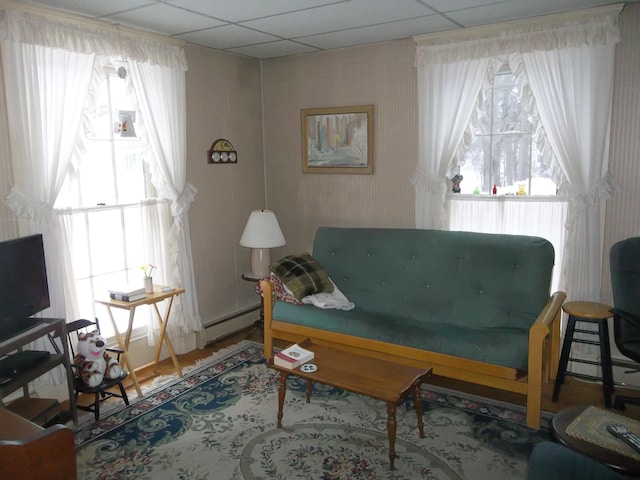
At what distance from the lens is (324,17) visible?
3412mm

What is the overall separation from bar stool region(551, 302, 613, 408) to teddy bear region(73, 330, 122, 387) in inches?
111

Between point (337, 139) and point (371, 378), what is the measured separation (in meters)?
2.40

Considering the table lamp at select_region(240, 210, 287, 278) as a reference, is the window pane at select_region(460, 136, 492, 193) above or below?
above

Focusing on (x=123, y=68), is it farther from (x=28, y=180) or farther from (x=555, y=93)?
(x=555, y=93)

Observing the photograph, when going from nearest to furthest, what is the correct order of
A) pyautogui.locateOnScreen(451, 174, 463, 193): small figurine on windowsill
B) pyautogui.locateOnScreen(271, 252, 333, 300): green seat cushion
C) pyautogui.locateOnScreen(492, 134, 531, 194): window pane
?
pyautogui.locateOnScreen(492, 134, 531, 194): window pane → pyautogui.locateOnScreen(271, 252, 333, 300): green seat cushion → pyautogui.locateOnScreen(451, 174, 463, 193): small figurine on windowsill

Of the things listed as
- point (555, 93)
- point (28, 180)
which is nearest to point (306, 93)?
point (555, 93)

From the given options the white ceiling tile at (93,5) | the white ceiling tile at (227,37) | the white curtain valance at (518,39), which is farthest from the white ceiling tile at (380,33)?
the white ceiling tile at (93,5)

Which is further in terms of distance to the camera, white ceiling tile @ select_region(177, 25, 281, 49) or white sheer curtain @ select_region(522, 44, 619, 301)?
white ceiling tile @ select_region(177, 25, 281, 49)

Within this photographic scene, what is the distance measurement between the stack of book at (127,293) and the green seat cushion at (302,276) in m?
1.00

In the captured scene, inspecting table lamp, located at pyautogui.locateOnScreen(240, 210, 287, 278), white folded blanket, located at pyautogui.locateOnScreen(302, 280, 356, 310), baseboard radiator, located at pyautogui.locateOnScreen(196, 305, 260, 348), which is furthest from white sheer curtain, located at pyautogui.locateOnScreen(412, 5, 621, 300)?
baseboard radiator, located at pyautogui.locateOnScreen(196, 305, 260, 348)

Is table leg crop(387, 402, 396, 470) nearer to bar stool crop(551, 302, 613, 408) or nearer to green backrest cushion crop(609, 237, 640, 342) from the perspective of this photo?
bar stool crop(551, 302, 613, 408)

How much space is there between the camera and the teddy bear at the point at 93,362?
311 centimetres

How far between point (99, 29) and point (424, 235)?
268 centimetres

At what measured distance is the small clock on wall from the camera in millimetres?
4410
